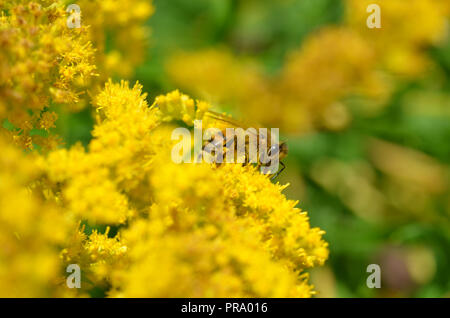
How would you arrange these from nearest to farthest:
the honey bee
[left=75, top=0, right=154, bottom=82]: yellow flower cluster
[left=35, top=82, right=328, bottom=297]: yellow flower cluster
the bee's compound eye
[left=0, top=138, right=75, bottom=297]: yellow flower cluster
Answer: [left=0, top=138, right=75, bottom=297]: yellow flower cluster → [left=35, top=82, right=328, bottom=297]: yellow flower cluster → the honey bee → the bee's compound eye → [left=75, top=0, right=154, bottom=82]: yellow flower cluster

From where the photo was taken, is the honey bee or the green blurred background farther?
the green blurred background

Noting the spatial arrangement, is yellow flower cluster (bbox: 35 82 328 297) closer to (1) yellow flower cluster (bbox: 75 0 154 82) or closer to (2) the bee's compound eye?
(2) the bee's compound eye

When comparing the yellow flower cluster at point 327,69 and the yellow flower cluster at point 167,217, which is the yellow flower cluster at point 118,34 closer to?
the yellow flower cluster at point 167,217

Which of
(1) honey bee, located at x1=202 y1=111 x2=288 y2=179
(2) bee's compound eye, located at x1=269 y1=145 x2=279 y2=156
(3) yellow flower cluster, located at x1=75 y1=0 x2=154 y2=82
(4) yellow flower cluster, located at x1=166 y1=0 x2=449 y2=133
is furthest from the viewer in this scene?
(4) yellow flower cluster, located at x1=166 y1=0 x2=449 y2=133

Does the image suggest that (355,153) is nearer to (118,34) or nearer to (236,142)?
(118,34)

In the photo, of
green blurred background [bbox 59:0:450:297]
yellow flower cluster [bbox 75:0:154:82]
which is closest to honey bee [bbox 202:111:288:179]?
yellow flower cluster [bbox 75:0:154:82]

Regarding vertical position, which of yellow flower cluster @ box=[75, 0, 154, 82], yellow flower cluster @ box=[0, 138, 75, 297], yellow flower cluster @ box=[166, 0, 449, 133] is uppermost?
yellow flower cluster @ box=[166, 0, 449, 133]
